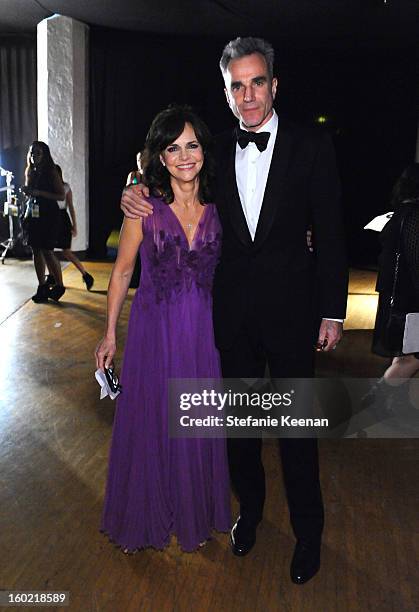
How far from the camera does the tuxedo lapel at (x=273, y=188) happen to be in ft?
6.72

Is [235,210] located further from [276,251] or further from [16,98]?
[16,98]

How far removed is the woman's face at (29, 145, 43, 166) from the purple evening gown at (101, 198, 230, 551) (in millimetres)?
4128

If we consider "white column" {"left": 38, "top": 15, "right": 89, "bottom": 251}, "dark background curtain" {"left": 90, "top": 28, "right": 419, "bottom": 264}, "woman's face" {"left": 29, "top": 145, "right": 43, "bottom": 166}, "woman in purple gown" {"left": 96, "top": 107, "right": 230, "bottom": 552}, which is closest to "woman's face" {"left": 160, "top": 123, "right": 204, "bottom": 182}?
"woman in purple gown" {"left": 96, "top": 107, "right": 230, "bottom": 552}

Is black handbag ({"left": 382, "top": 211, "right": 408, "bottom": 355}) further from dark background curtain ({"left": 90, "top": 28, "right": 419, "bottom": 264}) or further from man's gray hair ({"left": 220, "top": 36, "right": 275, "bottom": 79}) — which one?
dark background curtain ({"left": 90, "top": 28, "right": 419, "bottom": 264})

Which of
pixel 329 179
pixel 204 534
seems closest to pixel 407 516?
pixel 204 534

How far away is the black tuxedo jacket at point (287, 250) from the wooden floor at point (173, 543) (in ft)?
2.41

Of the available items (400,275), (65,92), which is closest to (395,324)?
(400,275)

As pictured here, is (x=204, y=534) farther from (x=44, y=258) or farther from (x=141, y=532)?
(x=44, y=258)

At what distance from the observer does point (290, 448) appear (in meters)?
2.17

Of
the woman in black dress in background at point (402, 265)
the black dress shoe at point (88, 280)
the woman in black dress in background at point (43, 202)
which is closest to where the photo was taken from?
the woman in black dress in background at point (402, 265)

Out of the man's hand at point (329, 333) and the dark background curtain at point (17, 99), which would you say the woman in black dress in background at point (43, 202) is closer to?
the dark background curtain at point (17, 99)

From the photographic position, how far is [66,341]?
5.03 metres

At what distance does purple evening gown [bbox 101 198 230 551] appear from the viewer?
7.29 feet

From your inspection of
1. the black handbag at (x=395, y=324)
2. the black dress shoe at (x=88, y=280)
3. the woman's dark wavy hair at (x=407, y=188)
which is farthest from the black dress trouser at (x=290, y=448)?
the black dress shoe at (x=88, y=280)
